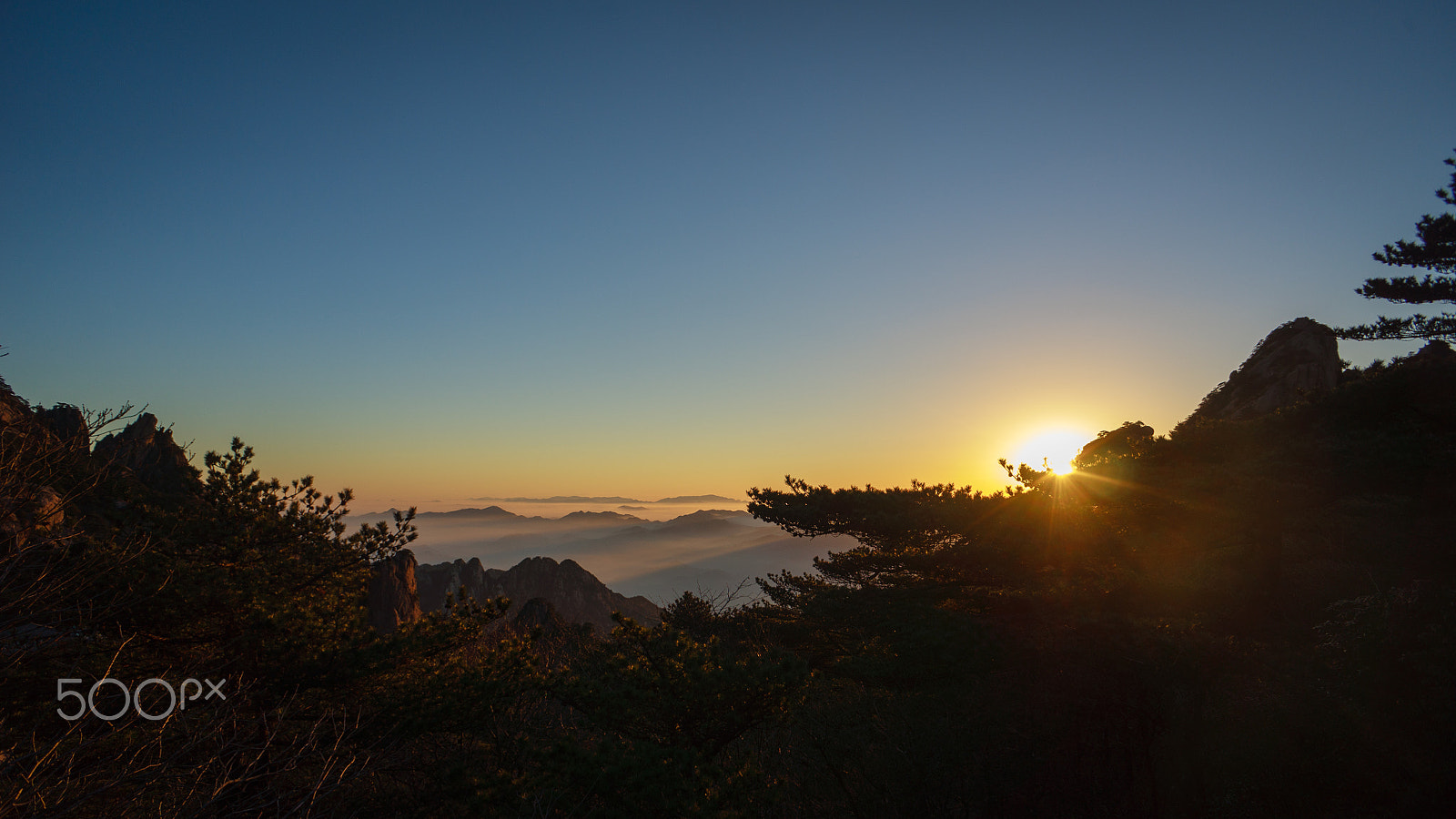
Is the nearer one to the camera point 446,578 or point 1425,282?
point 1425,282

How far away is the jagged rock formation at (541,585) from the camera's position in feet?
297

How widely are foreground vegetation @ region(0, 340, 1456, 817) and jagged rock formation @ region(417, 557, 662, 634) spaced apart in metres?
79.4

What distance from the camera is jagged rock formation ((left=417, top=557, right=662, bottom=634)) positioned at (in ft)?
297

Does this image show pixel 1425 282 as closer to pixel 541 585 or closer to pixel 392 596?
pixel 392 596

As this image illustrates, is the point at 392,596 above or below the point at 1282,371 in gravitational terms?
below

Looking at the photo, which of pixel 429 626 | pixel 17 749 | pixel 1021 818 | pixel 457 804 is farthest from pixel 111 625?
pixel 1021 818

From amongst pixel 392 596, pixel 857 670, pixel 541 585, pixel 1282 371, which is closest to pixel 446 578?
pixel 541 585

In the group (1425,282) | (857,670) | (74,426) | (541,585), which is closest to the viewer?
(74,426)

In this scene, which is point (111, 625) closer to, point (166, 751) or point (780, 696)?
point (166, 751)

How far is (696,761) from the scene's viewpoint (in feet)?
27.3

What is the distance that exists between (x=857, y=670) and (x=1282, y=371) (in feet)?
96.0

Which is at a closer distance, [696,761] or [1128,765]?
[696,761]

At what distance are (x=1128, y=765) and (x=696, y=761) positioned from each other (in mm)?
7340

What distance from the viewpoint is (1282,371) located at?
94.4 feet
